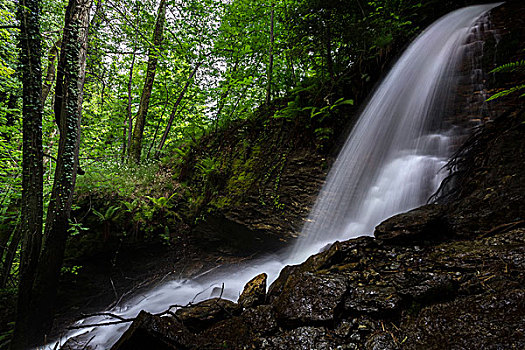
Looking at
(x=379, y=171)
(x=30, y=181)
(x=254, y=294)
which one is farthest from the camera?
(x=379, y=171)

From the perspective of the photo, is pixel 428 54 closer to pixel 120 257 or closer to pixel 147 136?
pixel 120 257

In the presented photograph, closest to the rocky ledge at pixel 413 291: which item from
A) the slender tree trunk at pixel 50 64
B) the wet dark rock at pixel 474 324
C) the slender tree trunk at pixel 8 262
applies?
the wet dark rock at pixel 474 324

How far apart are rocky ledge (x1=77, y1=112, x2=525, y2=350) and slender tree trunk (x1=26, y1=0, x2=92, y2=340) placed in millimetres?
2156

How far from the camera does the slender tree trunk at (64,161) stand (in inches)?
126

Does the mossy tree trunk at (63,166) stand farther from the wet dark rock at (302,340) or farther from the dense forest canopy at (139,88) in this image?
the wet dark rock at (302,340)

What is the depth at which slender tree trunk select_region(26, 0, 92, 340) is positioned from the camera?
3.21 metres

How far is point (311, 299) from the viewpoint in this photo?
194 cm

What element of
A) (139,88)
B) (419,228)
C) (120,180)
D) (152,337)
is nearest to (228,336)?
(152,337)

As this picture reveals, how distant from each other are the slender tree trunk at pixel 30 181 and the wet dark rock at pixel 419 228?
470 cm

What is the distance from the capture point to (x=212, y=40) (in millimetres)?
8125

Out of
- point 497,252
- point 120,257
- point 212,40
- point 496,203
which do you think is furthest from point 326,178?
point 212,40

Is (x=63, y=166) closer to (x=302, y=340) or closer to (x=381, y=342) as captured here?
(x=302, y=340)

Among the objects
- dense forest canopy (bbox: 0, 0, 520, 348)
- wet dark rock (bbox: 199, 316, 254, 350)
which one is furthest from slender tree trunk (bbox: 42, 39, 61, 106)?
wet dark rock (bbox: 199, 316, 254, 350)

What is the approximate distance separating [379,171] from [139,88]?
10.1 m
